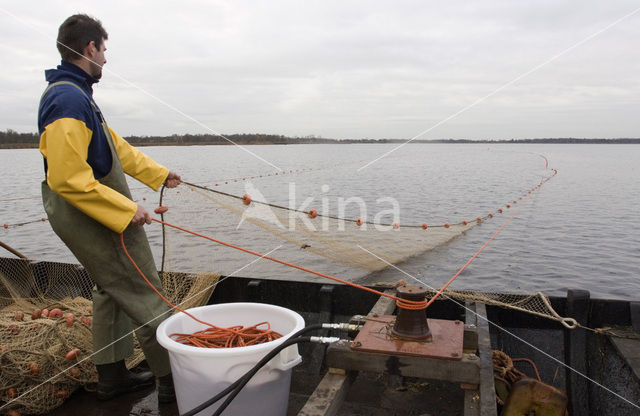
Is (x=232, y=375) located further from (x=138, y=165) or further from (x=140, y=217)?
(x=138, y=165)

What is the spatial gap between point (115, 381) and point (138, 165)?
1.56 meters

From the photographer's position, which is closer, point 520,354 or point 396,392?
point 396,392

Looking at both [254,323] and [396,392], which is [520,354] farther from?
[254,323]

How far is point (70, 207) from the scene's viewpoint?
2.88 m

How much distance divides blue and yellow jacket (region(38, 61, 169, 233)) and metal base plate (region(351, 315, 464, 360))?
5.09 ft

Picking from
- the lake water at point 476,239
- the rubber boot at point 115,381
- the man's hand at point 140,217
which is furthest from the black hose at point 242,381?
the lake water at point 476,239

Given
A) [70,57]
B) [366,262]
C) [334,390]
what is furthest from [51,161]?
[366,262]

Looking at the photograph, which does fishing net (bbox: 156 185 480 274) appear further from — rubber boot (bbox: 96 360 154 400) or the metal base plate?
the metal base plate

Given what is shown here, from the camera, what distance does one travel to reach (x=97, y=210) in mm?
2715

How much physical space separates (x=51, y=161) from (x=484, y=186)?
24.2 meters

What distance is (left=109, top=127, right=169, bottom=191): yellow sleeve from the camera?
11.7 feet

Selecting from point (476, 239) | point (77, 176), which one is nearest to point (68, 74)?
point (77, 176)

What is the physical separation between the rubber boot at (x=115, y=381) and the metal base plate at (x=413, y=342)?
5.72 ft

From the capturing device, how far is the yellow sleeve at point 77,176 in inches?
Answer: 102
